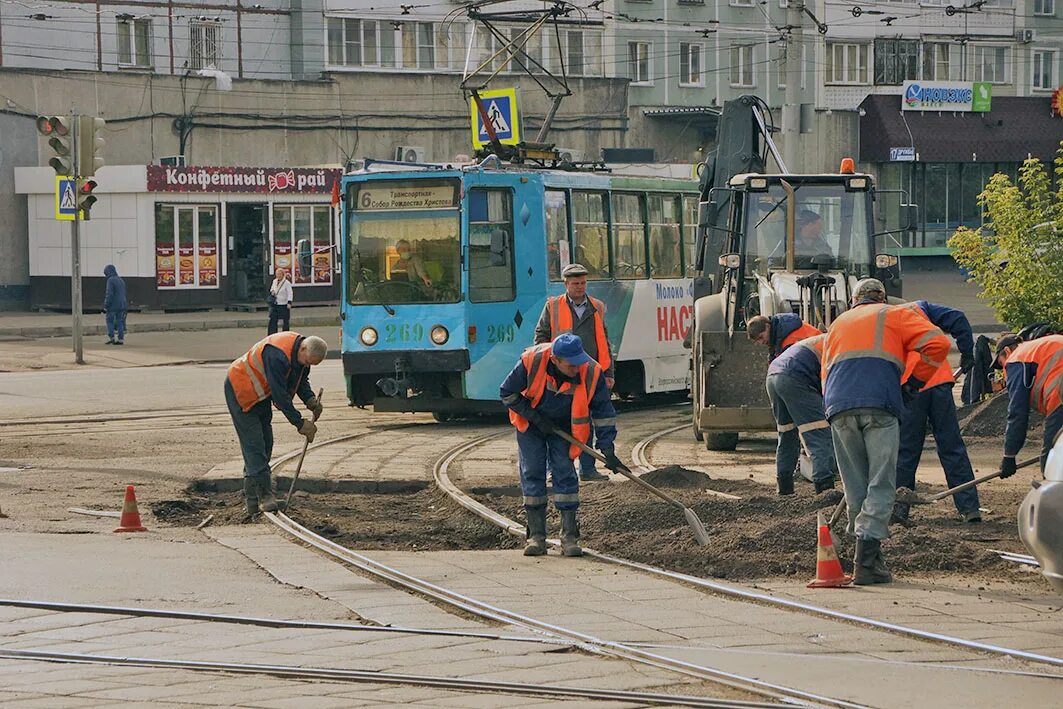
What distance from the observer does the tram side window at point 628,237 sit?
20.1m

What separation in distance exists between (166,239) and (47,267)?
2988mm

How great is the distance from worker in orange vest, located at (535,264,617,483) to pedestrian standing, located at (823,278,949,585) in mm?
4381

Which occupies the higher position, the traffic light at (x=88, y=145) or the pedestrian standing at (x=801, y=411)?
the traffic light at (x=88, y=145)

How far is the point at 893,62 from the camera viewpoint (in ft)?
180

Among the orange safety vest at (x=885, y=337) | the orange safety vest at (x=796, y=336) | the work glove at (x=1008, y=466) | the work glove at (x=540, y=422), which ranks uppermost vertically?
the orange safety vest at (x=885, y=337)

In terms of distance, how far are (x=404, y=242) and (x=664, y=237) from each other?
4272mm

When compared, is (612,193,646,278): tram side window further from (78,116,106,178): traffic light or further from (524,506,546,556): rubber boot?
(524,506,546,556): rubber boot

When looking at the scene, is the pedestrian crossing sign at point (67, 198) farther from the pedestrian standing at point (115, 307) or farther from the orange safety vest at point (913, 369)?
the orange safety vest at point (913, 369)

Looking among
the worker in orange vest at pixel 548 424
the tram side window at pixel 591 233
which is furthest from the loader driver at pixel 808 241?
the worker in orange vest at pixel 548 424

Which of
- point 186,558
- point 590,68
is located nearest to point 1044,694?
point 186,558

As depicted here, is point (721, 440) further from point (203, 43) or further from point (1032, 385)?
point (203, 43)

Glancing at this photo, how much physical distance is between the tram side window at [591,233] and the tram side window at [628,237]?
23 cm

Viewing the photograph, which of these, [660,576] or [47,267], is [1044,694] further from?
[47,267]

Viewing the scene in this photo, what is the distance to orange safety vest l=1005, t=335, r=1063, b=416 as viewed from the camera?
10.1m
